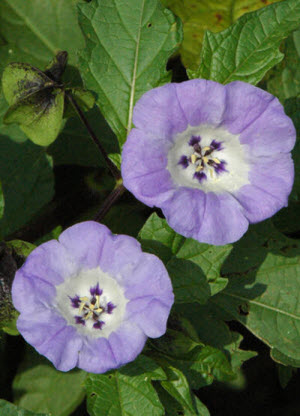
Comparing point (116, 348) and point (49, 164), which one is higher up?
point (49, 164)

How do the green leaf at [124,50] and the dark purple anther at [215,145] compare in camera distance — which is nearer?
the dark purple anther at [215,145]

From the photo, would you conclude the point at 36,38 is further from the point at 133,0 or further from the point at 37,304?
the point at 37,304

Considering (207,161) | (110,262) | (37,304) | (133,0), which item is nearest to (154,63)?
(133,0)

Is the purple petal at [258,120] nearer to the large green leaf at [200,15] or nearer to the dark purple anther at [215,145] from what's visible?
the dark purple anther at [215,145]

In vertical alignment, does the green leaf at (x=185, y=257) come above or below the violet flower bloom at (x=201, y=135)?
below

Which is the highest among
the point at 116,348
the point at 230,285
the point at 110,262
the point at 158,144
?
the point at 158,144

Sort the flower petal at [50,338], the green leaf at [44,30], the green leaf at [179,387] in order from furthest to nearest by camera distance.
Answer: the green leaf at [44,30] → the green leaf at [179,387] → the flower petal at [50,338]

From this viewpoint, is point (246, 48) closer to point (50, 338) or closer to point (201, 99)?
point (201, 99)

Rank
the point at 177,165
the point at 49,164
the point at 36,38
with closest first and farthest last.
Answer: the point at 177,165, the point at 49,164, the point at 36,38

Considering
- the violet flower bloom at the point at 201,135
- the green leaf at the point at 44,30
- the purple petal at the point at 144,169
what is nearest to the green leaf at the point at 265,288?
the violet flower bloom at the point at 201,135
